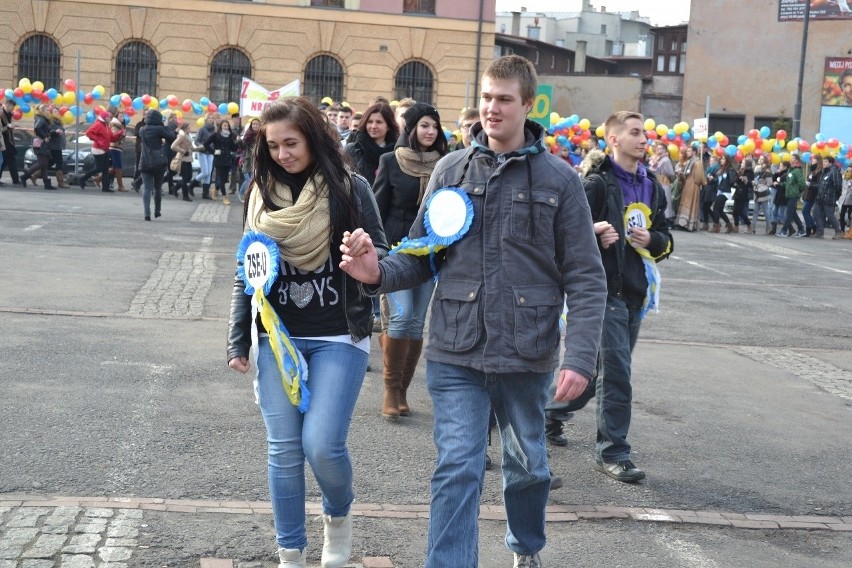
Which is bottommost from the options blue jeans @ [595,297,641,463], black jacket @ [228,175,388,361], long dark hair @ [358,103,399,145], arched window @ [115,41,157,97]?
blue jeans @ [595,297,641,463]

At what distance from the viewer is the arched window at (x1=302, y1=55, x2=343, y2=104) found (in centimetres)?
4356

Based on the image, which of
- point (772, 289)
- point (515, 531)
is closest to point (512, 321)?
point (515, 531)

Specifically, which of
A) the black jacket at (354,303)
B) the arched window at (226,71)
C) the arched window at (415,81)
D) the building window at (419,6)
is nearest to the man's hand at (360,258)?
the black jacket at (354,303)

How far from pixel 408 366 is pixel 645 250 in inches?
67.3

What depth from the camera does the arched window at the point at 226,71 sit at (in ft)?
141

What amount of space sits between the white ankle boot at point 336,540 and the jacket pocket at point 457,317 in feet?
2.63

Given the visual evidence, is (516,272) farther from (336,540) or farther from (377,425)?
(377,425)

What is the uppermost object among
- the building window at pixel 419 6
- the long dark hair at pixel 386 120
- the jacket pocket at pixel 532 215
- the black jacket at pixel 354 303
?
the building window at pixel 419 6

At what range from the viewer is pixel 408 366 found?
23.8ft

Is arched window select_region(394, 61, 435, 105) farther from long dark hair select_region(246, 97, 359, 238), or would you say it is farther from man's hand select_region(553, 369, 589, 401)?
man's hand select_region(553, 369, 589, 401)

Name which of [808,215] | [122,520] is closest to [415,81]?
[808,215]

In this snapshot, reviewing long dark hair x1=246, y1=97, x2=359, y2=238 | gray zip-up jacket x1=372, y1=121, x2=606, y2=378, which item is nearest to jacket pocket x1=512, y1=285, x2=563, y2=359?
gray zip-up jacket x1=372, y1=121, x2=606, y2=378

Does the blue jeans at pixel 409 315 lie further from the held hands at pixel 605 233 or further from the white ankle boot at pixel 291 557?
the white ankle boot at pixel 291 557

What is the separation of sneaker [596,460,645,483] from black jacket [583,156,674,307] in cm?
84
